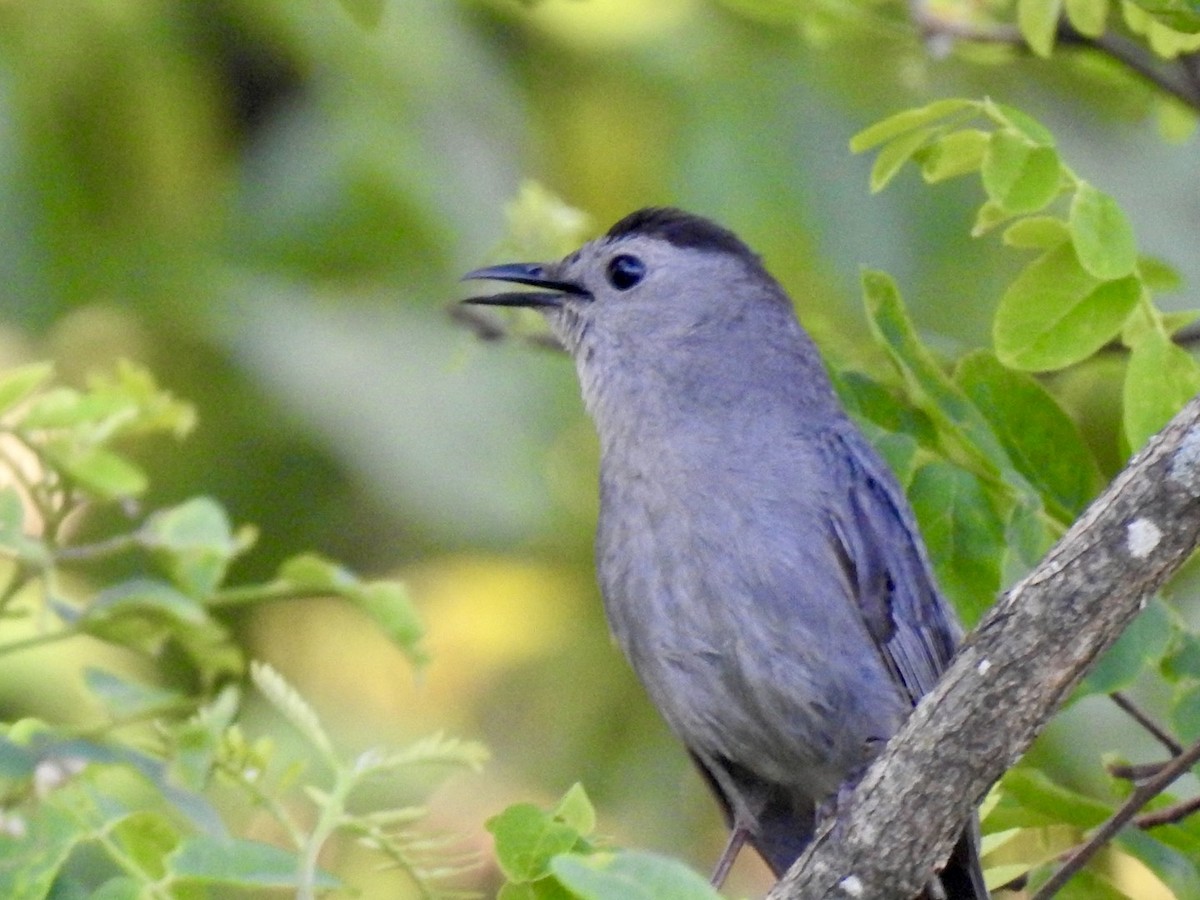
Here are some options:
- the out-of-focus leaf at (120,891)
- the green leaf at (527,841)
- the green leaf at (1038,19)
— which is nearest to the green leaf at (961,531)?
the green leaf at (1038,19)

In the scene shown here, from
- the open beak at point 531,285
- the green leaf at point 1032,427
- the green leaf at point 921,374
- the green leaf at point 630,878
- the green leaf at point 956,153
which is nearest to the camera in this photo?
the green leaf at point 630,878

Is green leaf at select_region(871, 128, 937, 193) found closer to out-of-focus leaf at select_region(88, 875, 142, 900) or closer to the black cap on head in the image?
the black cap on head

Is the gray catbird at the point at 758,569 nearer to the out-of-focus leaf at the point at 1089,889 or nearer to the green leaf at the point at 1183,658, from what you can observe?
the out-of-focus leaf at the point at 1089,889

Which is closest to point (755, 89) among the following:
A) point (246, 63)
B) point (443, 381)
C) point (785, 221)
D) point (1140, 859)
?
point (785, 221)

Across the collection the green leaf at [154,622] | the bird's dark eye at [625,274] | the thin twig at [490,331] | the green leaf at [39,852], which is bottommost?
the green leaf at [39,852]

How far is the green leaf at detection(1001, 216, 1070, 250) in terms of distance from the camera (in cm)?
280

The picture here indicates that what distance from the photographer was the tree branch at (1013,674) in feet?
7.86

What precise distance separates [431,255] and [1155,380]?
3.15 meters

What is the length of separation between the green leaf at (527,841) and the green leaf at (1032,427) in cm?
128

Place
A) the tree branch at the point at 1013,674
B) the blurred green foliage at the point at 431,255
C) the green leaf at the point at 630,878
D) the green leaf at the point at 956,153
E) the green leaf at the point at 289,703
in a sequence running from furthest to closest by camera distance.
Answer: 1. the blurred green foliage at the point at 431,255
2. the green leaf at the point at 956,153
3. the green leaf at the point at 289,703
4. the tree branch at the point at 1013,674
5. the green leaf at the point at 630,878

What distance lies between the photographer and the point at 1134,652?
2852mm

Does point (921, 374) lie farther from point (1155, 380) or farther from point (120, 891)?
point (120, 891)

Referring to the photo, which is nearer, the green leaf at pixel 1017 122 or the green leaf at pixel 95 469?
the green leaf at pixel 1017 122

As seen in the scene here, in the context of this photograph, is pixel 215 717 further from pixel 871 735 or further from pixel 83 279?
pixel 83 279
